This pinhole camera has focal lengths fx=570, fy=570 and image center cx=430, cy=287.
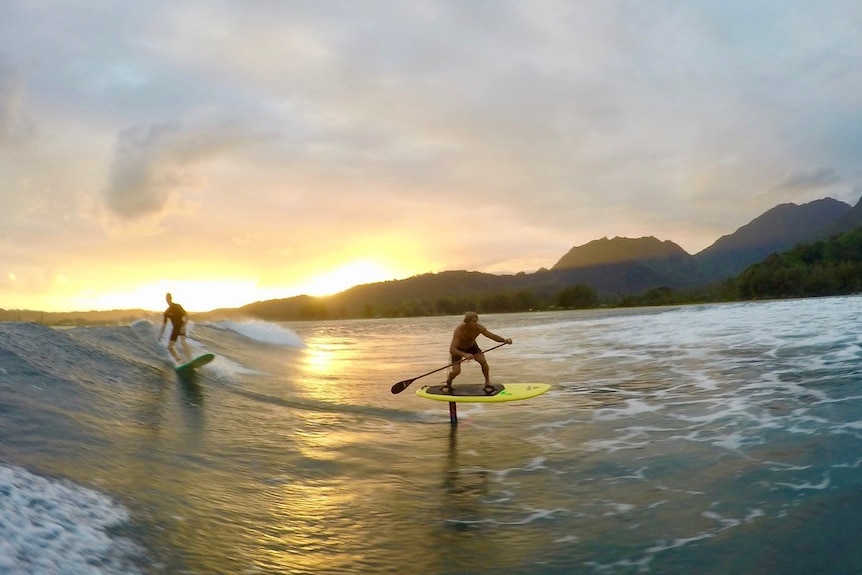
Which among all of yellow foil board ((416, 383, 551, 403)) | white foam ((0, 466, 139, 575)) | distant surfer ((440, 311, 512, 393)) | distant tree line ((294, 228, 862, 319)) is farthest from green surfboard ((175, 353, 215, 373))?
distant tree line ((294, 228, 862, 319))

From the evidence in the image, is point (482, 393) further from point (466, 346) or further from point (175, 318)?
point (175, 318)

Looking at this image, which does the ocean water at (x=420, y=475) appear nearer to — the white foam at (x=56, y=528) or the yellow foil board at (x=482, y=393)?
the white foam at (x=56, y=528)

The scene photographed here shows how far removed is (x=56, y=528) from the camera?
5918 mm

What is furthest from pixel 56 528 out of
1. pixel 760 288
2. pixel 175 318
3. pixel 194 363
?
pixel 760 288

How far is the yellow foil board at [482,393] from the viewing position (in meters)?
13.8

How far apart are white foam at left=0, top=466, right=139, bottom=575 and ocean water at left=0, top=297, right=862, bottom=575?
24mm

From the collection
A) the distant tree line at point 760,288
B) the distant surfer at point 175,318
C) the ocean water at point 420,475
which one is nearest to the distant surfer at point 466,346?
the ocean water at point 420,475

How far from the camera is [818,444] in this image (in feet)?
33.9

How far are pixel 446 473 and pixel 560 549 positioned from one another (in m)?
3.44

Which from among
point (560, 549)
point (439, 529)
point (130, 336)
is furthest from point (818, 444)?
point (130, 336)

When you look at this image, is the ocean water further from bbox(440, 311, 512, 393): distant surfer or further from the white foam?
bbox(440, 311, 512, 393): distant surfer

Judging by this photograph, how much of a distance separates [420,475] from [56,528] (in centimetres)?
545

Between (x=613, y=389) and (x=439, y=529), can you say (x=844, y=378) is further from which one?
(x=439, y=529)

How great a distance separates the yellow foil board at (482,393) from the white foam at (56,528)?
816 cm
